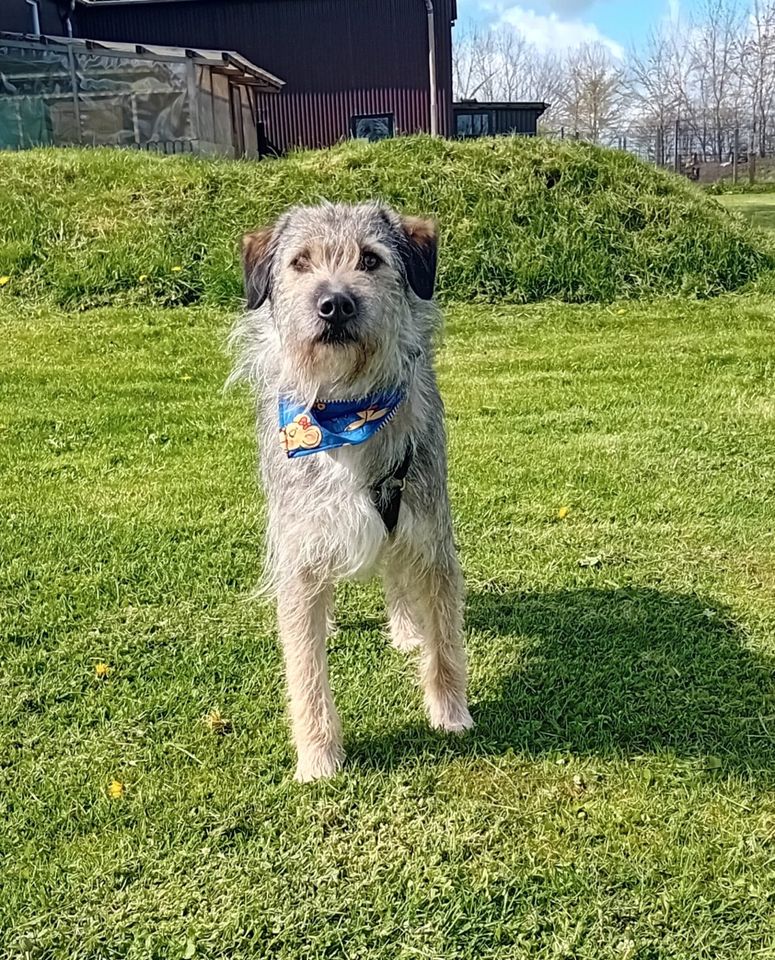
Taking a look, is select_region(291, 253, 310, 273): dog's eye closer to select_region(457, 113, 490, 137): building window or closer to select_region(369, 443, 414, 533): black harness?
select_region(369, 443, 414, 533): black harness

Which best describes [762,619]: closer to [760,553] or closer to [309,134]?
[760,553]

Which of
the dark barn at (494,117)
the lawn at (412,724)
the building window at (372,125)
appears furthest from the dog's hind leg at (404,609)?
the dark barn at (494,117)

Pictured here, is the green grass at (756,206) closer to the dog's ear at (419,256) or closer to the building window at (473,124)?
the building window at (473,124)

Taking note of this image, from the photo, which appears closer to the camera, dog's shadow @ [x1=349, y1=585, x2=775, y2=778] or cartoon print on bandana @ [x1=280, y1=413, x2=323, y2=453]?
cartoon print on bandana @ [x1=280, y1=413, x2=323, y2=453]

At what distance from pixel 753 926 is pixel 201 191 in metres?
11.0

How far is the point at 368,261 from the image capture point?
2832mm

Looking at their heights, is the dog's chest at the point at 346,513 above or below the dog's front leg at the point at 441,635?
above

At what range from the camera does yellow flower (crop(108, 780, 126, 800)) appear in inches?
115

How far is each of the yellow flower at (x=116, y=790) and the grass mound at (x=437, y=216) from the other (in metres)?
7.91

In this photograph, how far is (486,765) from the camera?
3.06m

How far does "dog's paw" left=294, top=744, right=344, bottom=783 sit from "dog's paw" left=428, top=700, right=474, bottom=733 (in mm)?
399

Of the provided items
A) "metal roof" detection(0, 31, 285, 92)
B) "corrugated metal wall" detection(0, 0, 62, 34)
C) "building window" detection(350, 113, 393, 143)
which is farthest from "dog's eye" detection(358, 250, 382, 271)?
"building window" detection(350, 113, 393, 143)

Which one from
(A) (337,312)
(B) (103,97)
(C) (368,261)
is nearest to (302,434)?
(A) (337,312)

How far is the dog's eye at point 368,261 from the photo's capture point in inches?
111
